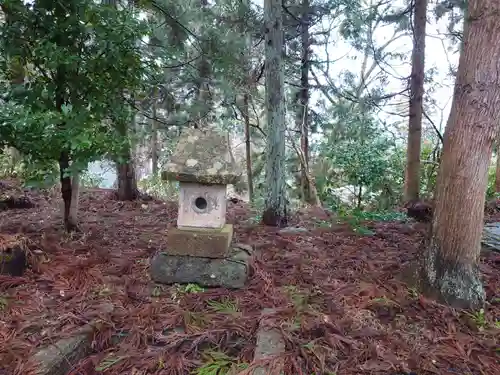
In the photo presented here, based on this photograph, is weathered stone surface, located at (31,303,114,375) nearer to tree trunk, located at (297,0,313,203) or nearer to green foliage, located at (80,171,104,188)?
green foliage, located at (80,171,104,188)

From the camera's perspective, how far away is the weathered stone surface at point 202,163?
11.0 ft

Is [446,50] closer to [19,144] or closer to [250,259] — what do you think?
[250,259]

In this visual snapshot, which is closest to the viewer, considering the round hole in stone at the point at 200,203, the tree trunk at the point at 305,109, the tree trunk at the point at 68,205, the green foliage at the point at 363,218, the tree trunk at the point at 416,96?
the round hole in stone at the point at 200,203

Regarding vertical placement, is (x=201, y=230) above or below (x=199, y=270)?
above

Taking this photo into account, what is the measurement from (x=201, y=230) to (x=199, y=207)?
23 cm

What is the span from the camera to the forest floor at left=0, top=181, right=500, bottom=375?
7.68ft

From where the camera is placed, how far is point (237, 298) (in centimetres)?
322

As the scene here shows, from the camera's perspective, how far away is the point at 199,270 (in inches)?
137

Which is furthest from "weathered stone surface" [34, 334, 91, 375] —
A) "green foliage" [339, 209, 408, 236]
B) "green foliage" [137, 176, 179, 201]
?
"green foliage" [137, 176, 179, 201]

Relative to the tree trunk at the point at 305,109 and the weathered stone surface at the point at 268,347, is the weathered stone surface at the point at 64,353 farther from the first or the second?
the tree trunk at the point at 305,109

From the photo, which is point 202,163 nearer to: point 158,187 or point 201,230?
point 201,230

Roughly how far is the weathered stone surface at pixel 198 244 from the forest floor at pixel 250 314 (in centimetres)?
34

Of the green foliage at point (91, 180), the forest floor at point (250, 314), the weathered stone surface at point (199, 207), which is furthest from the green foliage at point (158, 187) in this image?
the weathered stone surface at point (199, 207)

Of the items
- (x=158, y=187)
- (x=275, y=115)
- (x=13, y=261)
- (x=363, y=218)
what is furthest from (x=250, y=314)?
(x=158, y=187)
